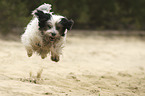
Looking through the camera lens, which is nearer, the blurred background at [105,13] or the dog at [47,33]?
the dog at [47,33]

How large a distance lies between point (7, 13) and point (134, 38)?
11.1m

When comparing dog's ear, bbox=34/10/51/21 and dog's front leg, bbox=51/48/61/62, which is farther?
dog's front leg, bbox=51/48/61/62

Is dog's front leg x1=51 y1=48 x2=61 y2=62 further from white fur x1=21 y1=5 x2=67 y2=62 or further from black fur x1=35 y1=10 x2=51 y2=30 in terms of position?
black fur x1=35 y1=10 x2=51 y2=30

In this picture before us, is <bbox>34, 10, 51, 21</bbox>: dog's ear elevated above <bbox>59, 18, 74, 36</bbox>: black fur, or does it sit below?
above

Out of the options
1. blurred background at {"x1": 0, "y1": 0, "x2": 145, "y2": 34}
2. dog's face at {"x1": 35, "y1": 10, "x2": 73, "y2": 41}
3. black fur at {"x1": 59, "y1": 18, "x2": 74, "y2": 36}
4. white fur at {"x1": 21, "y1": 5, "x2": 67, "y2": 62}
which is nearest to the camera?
dog's face at {"x1": 35, "y1": 10, "x2": 73, "y2": 41}

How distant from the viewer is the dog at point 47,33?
471 centimetres

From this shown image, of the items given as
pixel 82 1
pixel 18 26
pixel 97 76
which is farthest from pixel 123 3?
pixel 97 76

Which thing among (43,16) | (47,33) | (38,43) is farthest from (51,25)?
(38,43)

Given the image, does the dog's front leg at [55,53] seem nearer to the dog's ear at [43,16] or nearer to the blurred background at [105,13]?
the dog's ear at [43,16]

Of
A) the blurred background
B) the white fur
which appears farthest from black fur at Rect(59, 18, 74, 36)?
the blurred background

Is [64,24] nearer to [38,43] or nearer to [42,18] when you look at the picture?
[42,18]

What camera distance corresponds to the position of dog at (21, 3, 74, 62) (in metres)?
4.71

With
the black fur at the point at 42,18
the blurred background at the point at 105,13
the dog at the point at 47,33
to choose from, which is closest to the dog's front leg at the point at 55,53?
the dog at the point at 47,33

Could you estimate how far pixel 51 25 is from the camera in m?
4.66
